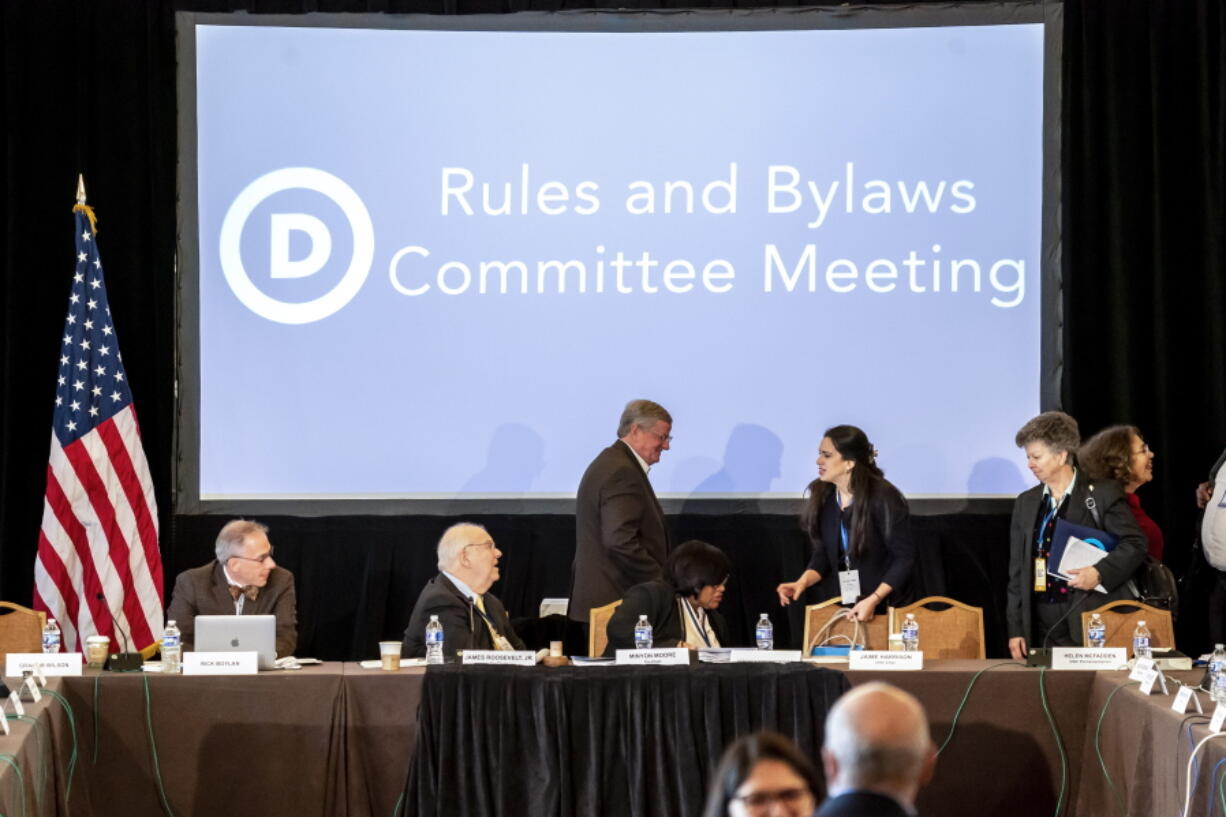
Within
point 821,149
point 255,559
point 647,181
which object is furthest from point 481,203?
point 255,559

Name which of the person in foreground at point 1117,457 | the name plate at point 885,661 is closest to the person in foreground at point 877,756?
the name plate at point 885,661

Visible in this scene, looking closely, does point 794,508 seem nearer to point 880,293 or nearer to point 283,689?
point 880,293

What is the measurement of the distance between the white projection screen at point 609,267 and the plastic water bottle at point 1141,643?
1927mm

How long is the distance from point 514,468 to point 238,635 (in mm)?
2446

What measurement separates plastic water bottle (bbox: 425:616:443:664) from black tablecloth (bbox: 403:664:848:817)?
0.28m

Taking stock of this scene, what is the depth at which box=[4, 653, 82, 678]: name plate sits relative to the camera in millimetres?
4602

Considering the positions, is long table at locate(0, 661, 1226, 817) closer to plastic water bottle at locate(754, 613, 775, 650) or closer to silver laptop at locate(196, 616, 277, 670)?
silver laptop at locate(196, 616, 277, 670)

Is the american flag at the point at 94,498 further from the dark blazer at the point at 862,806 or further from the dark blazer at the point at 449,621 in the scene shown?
the dark blazer at the point at 862,806

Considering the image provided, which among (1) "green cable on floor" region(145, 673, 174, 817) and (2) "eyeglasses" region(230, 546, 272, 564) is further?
(2) "eyeglasses" region(230, 546, 272, 564)

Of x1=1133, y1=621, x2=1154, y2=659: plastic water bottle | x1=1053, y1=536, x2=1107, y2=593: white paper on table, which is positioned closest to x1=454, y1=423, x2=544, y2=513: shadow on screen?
x1=1053, y1=536, x2=1107, y2=593: white paper on table

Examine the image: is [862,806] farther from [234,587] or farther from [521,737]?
[234,587]

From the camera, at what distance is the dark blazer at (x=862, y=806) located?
198 centimetres

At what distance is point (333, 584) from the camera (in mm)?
7133

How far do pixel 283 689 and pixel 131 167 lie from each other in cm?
335
